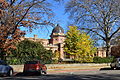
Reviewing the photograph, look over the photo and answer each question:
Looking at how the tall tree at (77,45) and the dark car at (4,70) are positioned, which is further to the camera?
the tall tree at (77,45)

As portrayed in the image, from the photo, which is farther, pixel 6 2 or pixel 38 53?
pixel 38 53

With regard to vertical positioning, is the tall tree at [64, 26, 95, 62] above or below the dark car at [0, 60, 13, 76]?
above

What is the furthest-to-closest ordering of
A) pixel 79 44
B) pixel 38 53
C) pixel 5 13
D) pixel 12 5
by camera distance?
pixel 79 44
pixel 38 53
pixel 12 5
pixel 5 13

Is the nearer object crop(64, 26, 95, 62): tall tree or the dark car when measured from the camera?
the dark car

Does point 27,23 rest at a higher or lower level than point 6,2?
A: lower

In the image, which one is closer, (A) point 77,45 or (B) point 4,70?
(B) point 4,70

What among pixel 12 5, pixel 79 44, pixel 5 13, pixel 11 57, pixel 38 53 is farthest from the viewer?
pixel 79 44

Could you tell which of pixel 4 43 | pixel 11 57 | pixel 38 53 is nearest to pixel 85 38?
pixel 38 53

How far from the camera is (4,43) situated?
23.2 meters

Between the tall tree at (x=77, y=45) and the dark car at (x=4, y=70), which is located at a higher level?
the tall tree at (x=77, y=45)

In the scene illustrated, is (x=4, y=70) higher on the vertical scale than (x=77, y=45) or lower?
lower

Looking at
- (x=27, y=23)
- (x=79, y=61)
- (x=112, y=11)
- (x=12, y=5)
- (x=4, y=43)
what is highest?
(x=112, y=11)

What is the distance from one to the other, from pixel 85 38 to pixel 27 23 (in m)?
14.8

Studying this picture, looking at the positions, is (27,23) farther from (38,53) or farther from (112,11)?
(112,11)
